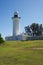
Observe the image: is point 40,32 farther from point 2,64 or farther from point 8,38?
point 2,64

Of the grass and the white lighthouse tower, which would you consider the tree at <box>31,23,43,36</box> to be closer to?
the white lighthouse tower

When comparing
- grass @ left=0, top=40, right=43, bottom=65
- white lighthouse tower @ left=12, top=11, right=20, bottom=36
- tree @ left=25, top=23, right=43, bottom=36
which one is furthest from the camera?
tree @ left=25, top=23, right=43, bottom=36

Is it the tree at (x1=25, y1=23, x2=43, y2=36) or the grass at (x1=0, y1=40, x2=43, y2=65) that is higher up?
the tree at (x1=25, y1=23, x2=43, y2=36)

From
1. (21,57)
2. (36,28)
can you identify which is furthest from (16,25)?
(21,57)

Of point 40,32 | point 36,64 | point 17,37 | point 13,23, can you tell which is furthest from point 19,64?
point 40,32

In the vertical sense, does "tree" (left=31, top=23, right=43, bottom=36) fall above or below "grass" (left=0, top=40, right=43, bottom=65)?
above

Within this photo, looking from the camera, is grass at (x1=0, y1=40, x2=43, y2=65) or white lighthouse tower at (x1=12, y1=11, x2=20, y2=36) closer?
grass at (x1=0, y1=40, x2=43, y2=65)

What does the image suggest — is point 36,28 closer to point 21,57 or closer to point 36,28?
point 36,28

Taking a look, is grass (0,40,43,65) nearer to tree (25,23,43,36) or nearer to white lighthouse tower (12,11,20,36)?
white lighthouse tower (12,11,20,36)

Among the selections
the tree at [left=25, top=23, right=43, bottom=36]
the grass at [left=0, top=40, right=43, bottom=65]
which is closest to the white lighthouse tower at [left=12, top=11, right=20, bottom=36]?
the tree at [left=25, top=23, right=43, bottom=36]

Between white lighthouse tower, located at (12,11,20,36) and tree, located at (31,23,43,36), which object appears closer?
white lighthouse tower, located at (12,11,20,36)

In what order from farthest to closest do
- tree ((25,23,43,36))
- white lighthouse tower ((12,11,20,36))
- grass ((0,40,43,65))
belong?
1. tree ((25,23,43,36))
2. white lighthouse tower ((12,11,20,36))
3. grass ((0,40,43,65))

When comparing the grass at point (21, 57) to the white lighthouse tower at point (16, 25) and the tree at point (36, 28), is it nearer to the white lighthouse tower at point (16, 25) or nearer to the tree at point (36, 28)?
the white lighthouse tower at point (16, 25)

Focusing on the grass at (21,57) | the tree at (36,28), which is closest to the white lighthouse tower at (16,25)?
the tree at (36,28)
